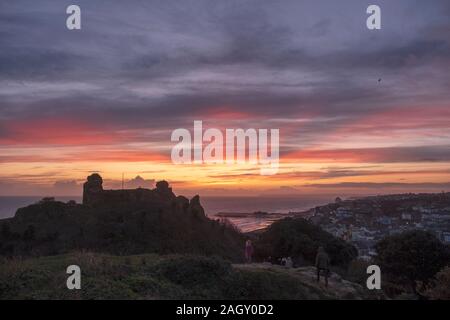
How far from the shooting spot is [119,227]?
50.2 meters

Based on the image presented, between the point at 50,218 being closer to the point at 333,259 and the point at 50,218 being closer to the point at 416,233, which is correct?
the point at 333,259

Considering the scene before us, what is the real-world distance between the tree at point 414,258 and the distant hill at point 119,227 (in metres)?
12.0

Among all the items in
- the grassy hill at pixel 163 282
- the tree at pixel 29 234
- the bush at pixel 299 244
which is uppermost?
the grassy hill at pixel 163 282

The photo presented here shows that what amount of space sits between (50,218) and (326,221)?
32.1 meters

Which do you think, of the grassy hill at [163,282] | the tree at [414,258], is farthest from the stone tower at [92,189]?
the grassy hill at [163,282]

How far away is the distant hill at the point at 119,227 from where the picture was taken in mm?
44625

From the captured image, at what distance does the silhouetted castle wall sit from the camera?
6324cm

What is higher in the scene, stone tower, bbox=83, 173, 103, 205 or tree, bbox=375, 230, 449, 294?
stone tower, bbox=83, 173, 103, 205

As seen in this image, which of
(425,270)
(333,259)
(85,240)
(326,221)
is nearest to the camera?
(425,270)

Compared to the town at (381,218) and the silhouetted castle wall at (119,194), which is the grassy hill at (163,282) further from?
the silhouetted castle wall at (119,194)

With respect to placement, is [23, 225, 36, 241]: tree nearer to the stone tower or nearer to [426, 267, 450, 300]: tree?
the stone tower

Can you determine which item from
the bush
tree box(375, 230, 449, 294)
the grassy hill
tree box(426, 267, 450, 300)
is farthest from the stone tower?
tree box(426, 267, 450, 300)
